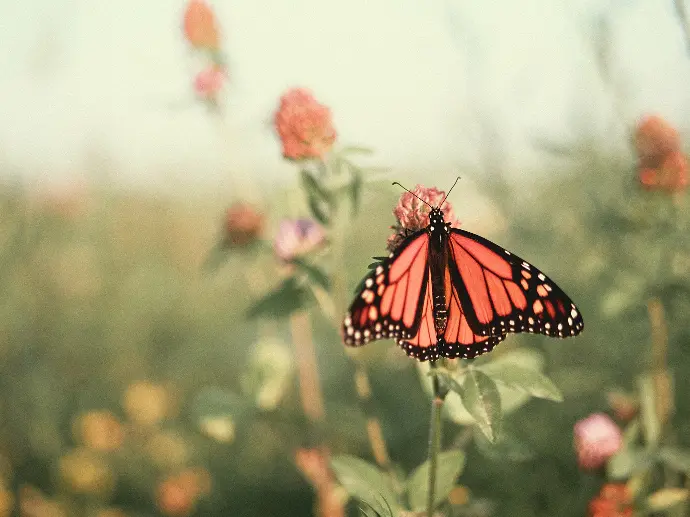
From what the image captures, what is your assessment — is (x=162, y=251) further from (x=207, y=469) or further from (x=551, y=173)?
(x=551, y=173)

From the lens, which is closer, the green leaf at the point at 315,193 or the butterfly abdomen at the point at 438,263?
the butterfly abdomen at the point at 438,263

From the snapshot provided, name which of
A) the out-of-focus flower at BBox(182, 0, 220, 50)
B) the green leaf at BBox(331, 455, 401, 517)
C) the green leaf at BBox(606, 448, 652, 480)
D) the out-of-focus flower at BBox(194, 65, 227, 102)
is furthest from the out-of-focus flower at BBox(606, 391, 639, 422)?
the out-of-focus flower at BBox(182, 0, 220, 50)

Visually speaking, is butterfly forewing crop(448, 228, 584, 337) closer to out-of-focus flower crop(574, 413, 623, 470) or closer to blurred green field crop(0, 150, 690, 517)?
blurred green field crop(0, 150, 690, 517)

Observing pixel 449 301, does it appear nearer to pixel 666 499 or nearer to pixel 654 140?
pixel 666 499

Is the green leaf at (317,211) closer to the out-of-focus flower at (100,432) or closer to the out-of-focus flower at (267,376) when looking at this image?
the out-of-focus flower at (267,376)

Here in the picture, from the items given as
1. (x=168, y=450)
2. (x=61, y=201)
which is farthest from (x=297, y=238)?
(x=61, y=201)

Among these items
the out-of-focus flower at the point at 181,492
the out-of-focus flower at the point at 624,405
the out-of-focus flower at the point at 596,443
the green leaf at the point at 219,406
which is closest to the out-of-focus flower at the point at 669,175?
the out-of-focus flower at the point at 624,405

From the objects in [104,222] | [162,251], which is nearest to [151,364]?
[162,251]
